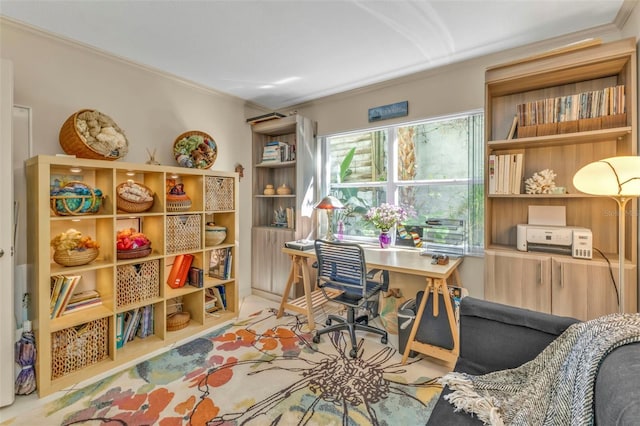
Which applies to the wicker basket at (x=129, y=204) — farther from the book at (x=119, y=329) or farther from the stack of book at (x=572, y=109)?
the stack of book at (x=572, y=109)

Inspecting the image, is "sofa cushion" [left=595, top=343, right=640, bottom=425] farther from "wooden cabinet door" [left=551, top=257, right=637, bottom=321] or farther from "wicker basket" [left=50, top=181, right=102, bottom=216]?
"wicker basket" [left=50, top=181, right=102, bottom=216]

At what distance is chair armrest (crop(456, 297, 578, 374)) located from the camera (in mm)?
1257

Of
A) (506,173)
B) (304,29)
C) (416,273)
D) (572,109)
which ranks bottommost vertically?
(416,273)

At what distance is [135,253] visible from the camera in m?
2.23

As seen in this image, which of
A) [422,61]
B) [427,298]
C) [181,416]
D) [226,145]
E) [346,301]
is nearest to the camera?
[181,416]

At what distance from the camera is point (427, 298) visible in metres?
2.11

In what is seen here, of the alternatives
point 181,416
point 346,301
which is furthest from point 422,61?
point 181,416

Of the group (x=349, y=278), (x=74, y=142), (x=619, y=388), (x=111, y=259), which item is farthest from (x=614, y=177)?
(x=74, y=142)

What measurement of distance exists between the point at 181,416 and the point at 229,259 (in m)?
1.47

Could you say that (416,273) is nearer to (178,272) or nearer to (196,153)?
(178,272)

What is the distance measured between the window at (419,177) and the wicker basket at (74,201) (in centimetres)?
222

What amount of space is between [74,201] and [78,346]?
1.00 meters

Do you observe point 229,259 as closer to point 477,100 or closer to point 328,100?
point 328,100

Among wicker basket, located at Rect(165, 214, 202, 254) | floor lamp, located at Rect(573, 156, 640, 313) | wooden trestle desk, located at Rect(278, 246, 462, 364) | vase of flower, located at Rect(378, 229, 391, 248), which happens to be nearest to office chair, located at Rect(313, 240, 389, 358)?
wooden trestle desk, located at Rect(278, 246, 462, 364)
